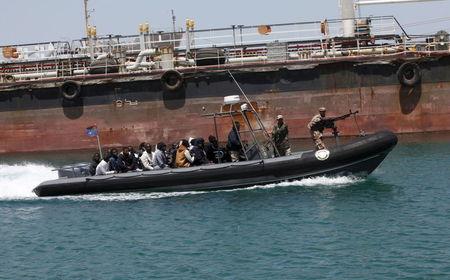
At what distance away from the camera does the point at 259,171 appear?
2686 centimetres

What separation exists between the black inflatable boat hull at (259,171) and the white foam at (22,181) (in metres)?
2.93

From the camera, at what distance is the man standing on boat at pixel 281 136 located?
1082 inches

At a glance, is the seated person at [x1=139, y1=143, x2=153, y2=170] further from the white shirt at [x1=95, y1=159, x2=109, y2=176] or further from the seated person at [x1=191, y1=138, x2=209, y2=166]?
the seated person at [x1=191, y1=138, x2=209, y2=166]

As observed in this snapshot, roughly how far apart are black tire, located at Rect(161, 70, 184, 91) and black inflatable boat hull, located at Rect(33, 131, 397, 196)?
15.6 metres

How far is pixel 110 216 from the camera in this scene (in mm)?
25578

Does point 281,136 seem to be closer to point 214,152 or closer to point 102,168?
point 214,152

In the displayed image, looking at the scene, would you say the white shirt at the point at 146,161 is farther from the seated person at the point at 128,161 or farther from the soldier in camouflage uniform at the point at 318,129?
the soldier in camouflage uniform at the point at 318,129

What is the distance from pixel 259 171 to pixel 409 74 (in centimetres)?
1610

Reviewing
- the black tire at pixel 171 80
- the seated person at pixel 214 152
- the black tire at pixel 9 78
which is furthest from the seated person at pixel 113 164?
the black tire at pixel 9 78

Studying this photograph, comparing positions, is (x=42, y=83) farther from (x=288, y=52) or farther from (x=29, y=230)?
(x=29, y=230)

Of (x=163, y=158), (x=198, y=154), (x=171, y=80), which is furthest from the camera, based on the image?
(x=171, y=80)

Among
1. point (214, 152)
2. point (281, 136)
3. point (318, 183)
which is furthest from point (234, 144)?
point (318, 183)

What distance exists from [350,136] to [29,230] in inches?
785

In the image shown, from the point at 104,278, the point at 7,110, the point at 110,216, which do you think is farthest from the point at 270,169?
the point at 7,110
